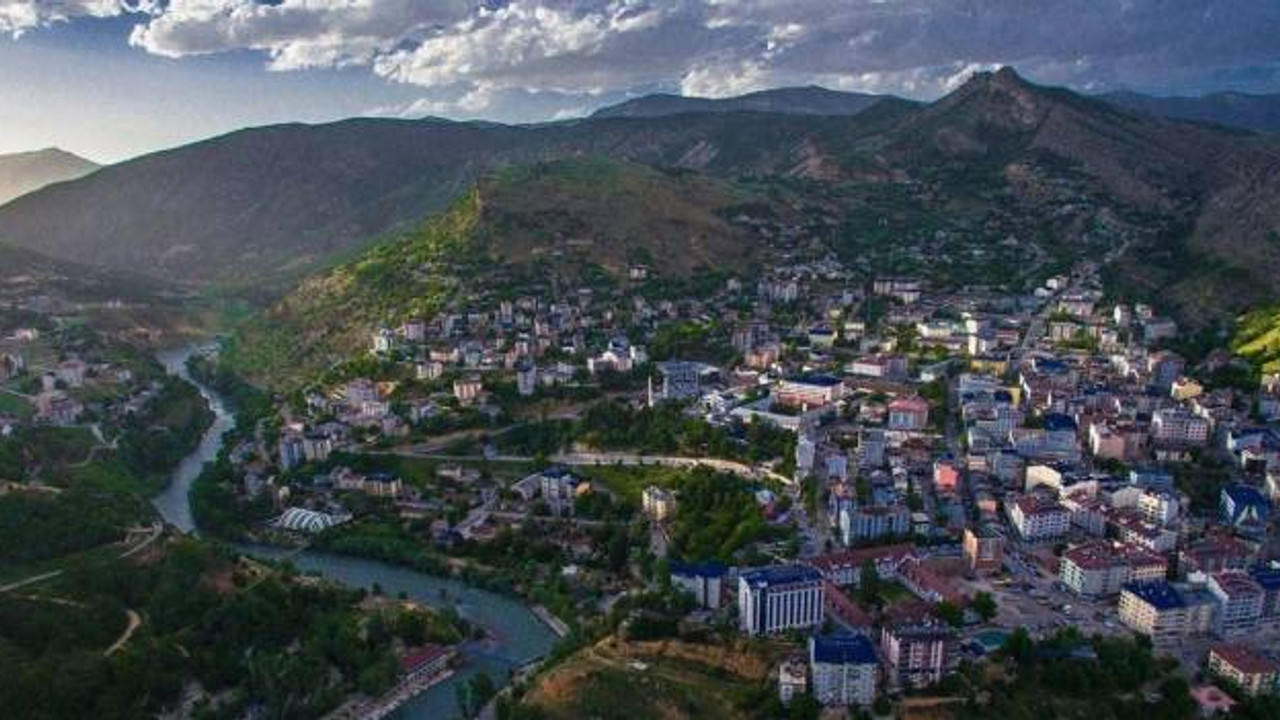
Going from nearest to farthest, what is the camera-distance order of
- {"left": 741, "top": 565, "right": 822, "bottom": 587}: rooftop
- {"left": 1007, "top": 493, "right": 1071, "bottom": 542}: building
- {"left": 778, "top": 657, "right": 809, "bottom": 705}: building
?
{"left": 778, "top": 657, "right": 809, "bottom": 705}: building, {"left": 741, "top": 565, "right": 822, "bottom": 587}: rooftop, {"left": 1007, "top": 493, "right": 1071, "bottom": 542}: building

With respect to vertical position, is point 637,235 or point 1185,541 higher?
point 637,235

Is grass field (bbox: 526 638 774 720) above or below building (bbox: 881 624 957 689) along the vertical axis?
below

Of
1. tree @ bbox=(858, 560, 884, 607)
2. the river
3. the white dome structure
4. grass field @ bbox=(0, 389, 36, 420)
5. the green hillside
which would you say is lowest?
the river

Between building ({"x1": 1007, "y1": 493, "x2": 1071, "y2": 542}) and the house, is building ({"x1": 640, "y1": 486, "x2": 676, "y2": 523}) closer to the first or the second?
the house

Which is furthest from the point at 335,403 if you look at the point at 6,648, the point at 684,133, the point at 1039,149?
the point at 684,133

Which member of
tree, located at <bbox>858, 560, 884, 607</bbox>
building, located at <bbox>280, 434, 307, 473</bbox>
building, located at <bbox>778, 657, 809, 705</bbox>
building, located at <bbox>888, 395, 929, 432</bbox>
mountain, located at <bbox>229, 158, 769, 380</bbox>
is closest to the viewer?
building, located at <bbox>778, 657, 809, 705</bbox>

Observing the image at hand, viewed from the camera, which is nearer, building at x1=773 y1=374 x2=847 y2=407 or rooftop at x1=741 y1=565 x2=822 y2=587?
rooftop at x1=741 y1=565 x2=822 y2=587

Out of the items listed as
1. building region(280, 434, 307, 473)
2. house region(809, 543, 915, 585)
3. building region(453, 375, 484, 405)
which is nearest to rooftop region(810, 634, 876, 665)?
house region(809, 543, 915, 585)

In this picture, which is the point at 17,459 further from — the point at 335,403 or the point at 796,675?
the point at 796,675
